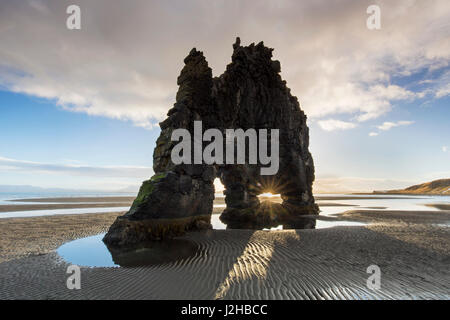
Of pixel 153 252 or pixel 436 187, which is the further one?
pixel 436 187

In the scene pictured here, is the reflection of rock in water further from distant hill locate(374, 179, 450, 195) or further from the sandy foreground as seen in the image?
distant hill locate(374, 179, 450, 195)

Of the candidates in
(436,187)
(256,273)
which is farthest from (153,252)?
(436,187)

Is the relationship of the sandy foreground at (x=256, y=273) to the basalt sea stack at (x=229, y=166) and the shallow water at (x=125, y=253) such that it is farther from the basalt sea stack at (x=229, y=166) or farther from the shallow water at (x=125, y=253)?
the basalt sea stack at (x=229, y=166)

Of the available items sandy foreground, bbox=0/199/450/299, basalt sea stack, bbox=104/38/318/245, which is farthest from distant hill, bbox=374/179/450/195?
sandy foreground, bbox=0/199/450/299

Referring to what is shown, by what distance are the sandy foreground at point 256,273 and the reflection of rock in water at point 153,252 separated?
615mm

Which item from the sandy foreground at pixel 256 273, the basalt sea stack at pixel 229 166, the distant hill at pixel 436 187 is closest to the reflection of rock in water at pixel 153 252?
the sandy foreground at pixel 256 273

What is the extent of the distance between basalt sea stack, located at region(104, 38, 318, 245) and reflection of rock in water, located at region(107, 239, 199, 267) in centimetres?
130

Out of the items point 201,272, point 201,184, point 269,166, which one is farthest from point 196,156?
point 269,166

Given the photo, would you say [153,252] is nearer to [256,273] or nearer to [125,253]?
[125,253]

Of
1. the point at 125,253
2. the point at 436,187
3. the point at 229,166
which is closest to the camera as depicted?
the point at 125,253

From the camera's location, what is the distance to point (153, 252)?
1102 cm

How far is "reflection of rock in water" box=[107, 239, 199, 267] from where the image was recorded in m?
9.41

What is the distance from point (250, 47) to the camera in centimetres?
3073

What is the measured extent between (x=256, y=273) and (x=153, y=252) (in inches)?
224
